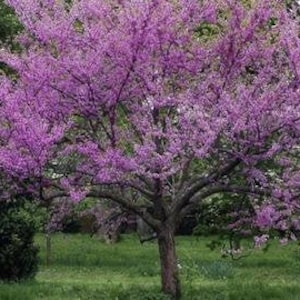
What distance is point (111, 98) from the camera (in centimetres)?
686

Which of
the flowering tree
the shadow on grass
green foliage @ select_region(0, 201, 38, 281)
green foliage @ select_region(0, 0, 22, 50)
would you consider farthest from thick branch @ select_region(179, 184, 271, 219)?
green foliage @ select_region(0, 0, 22, 50)

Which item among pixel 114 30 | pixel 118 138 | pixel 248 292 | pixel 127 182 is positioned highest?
pixel 114 30

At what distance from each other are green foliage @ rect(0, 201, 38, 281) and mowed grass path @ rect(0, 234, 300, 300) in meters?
0.36

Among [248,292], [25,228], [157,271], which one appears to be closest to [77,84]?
[248,292]

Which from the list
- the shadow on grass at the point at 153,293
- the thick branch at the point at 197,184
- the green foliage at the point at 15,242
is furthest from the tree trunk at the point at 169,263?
the green foliage at the point at 15,242

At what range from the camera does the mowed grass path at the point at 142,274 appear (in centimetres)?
846

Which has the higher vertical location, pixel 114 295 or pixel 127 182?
pixel 127 182

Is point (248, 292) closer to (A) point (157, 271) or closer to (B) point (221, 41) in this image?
(B) point (221, 41)

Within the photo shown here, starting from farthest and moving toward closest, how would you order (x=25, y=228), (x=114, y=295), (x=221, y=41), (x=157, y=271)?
1. (x=157, y=271)
2. (x=25, y=228)
3. (x=114, y=295)
4. (x=221, y=41)

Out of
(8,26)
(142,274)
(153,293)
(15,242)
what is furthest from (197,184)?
(8,26)

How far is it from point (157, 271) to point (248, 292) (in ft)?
14.6

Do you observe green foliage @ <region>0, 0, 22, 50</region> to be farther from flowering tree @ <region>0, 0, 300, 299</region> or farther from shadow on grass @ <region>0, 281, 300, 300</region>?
flowering tree @ <region>0, 0, 300, 299</region>

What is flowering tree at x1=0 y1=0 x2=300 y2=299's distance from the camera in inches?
256

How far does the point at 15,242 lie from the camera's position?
36.0 ft
